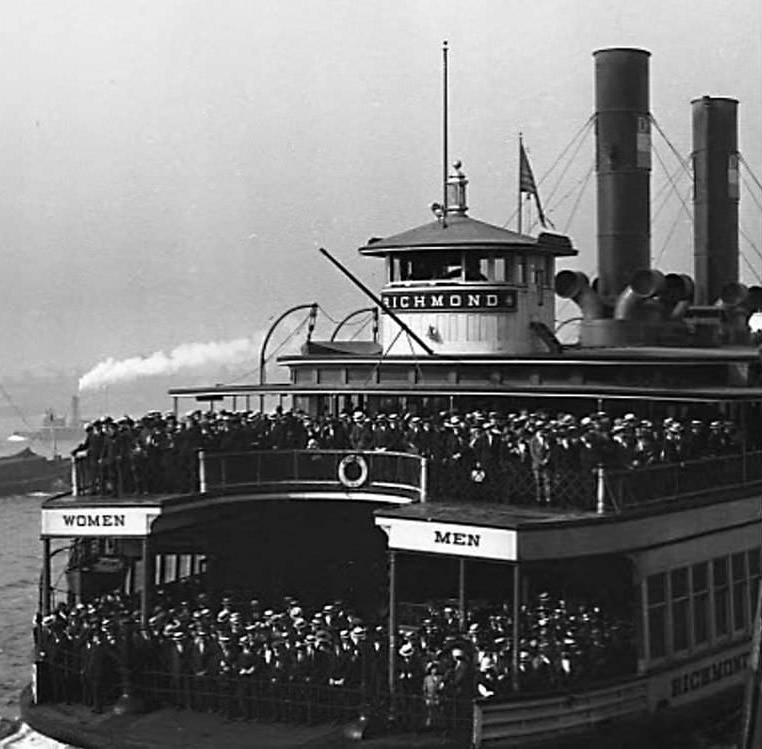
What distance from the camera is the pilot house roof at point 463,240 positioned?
89.1 ft

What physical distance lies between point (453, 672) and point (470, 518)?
204 cm

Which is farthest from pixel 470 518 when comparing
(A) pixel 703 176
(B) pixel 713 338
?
(A) pixel 703 176

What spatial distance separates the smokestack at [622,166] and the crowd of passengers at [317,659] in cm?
1839

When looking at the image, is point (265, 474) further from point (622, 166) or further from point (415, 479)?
point (622, 166)

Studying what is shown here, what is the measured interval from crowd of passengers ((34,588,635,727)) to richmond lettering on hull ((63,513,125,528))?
1.27 meters

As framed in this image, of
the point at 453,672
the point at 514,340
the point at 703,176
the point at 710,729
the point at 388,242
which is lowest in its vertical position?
the point at 710,729

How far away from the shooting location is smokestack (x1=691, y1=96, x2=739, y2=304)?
144 ft

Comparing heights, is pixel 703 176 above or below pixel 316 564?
above

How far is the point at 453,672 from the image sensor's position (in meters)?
18.2

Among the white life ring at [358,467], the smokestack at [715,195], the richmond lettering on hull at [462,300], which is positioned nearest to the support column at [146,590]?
the white life ring at [358,467]

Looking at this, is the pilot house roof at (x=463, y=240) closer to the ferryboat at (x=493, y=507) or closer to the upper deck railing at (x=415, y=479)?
the ferryboat at (x=493, y=507)

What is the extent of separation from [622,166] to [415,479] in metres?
18.0

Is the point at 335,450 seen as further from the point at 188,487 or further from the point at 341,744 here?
the point at 341,744

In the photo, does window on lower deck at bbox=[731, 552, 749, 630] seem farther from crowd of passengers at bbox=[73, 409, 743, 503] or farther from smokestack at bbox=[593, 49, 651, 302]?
smokestack at bbox=[593, 49, 651, 302]
